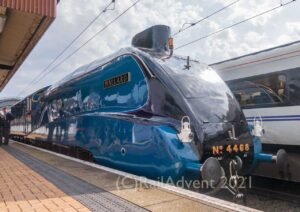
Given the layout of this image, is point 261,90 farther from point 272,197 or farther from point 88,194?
point 88,194

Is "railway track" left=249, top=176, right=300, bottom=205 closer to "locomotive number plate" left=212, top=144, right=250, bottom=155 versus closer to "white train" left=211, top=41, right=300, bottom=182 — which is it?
"white train" left=211, top=41, right=300, bottom=182

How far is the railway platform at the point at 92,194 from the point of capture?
13.4ft

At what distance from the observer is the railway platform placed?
4.10 meters

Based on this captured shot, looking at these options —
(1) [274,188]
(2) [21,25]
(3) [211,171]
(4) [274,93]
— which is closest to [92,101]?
(2) [21,25]

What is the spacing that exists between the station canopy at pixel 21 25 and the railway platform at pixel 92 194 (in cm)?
363

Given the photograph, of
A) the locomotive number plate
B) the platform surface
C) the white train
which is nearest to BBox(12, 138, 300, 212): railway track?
the white train

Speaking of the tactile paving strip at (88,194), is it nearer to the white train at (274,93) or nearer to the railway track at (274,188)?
the railway track at (274,188)

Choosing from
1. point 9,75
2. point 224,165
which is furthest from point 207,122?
point 9,75

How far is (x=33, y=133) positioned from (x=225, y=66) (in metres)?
8.83

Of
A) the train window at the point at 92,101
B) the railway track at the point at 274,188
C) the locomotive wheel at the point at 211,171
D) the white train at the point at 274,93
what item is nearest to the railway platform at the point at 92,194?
the locomotive wheel at the point at 211,171

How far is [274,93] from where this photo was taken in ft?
30.4

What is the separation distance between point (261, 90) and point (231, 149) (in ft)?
13.0

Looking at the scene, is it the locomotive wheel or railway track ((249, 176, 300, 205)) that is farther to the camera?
railway track ((249, 176, 300, 205))

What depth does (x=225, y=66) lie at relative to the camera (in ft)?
34.6
